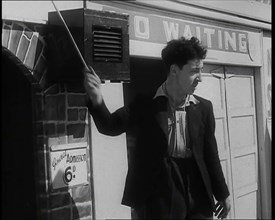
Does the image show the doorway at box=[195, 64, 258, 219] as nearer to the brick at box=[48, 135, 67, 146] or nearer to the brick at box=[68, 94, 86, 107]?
the brick at box=[68, 94, 86, 107]

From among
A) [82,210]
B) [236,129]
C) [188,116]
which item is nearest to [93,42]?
[188,116]

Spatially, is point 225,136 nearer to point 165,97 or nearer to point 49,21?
point 165,97

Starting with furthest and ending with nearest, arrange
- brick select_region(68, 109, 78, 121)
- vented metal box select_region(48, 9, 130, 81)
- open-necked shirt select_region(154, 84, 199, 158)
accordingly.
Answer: brick select_region(68, 109, 78, 121)
open-necked shirt select_region(154, 84, 199, 158)
vented metal box select_region(48, 9, 130, 81)

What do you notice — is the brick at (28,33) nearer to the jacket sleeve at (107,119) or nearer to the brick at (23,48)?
the brick at (23,48)

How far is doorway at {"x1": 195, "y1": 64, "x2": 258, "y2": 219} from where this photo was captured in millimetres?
6191

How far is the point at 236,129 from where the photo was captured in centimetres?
652

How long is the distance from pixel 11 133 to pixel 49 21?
815 millimetres

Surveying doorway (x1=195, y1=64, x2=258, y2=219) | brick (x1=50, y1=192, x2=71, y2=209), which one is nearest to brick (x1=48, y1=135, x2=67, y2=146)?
brick (x1=50, y1=192, x2=71, y2=209)

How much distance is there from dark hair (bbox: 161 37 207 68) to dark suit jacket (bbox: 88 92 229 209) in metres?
0.28

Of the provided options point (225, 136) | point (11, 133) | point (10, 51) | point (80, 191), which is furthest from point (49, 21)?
point (225, 136)

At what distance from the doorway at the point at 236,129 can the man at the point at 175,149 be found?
183 centimetres

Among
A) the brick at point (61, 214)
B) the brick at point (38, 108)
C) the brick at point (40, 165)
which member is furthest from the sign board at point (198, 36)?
the brick at point (61, 214)

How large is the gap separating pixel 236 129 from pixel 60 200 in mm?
2898

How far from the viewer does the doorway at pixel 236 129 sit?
6.19 metres
